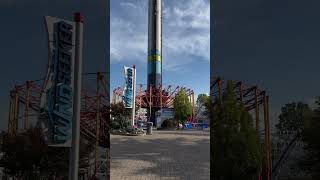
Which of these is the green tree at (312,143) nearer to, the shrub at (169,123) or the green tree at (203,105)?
the green tree at (203,105)

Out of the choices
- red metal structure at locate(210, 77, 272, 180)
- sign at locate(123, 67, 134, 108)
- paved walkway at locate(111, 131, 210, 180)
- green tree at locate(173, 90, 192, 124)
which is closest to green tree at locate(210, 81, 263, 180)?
red metal structure at locate(210, 77, 272, 180)

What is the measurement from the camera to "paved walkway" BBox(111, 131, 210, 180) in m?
9.16

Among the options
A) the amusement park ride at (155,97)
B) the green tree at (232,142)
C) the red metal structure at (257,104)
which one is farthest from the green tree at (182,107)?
the red metal structure at (257,104)

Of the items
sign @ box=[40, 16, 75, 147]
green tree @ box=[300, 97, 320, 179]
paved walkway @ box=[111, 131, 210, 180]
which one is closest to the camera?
sign @ box=[40, 16, 75, 147]

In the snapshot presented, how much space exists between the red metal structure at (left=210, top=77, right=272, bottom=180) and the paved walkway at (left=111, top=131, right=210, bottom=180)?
7.49ft

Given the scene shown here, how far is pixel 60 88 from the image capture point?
Result: 6332 mm

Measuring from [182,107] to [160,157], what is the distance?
1281mm

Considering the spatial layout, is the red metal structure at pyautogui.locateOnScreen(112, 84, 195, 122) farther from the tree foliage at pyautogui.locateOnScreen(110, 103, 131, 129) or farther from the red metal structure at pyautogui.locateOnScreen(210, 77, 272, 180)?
the red metal structure at pyautogui.locateOnScreen(210, 77, 272, 180)

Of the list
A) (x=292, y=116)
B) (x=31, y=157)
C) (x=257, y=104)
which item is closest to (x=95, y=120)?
(x=31, y=157)

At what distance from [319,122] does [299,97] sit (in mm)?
891

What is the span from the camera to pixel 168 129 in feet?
32.3

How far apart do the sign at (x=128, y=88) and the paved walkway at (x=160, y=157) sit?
702mm

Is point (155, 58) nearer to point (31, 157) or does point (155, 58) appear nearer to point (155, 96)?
point (155, 96)

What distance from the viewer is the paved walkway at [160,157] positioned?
30.1 ft
